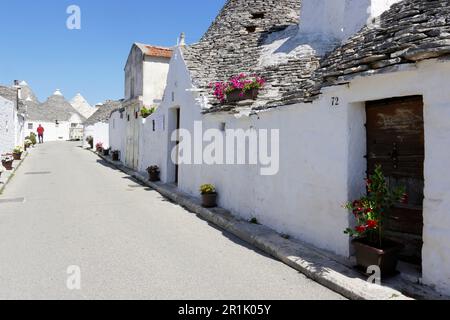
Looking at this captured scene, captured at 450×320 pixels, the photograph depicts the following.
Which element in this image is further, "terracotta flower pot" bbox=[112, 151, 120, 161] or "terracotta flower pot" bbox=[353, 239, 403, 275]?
"terracotta flower pot" bbox=[112, 151, 120, 161]

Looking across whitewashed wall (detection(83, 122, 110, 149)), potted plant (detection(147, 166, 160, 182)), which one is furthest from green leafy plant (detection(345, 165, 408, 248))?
whitewashed wall (detection(83, 122, 110, 149))

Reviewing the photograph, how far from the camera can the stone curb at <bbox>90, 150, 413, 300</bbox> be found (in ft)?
14.5

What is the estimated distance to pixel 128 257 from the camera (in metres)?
6.03

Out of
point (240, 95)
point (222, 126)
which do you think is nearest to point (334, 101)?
point (240, 95)

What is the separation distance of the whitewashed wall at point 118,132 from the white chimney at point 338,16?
14.5 meters

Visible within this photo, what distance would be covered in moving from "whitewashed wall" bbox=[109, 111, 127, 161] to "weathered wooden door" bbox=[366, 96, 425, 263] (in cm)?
1978

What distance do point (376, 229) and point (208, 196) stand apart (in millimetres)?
5408

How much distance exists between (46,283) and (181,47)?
436 inches

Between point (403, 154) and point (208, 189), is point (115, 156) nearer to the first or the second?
point (208, 189)

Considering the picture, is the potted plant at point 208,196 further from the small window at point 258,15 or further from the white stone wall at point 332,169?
the small window at point 258,15

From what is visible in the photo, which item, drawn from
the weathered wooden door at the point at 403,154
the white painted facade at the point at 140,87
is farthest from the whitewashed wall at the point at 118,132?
the weathered wooden door at the point at 403,154

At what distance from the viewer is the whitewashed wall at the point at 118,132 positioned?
932 inches

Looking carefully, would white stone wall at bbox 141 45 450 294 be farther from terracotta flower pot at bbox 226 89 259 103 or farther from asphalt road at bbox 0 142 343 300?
asphalt road at bbox 0 142 343 300
